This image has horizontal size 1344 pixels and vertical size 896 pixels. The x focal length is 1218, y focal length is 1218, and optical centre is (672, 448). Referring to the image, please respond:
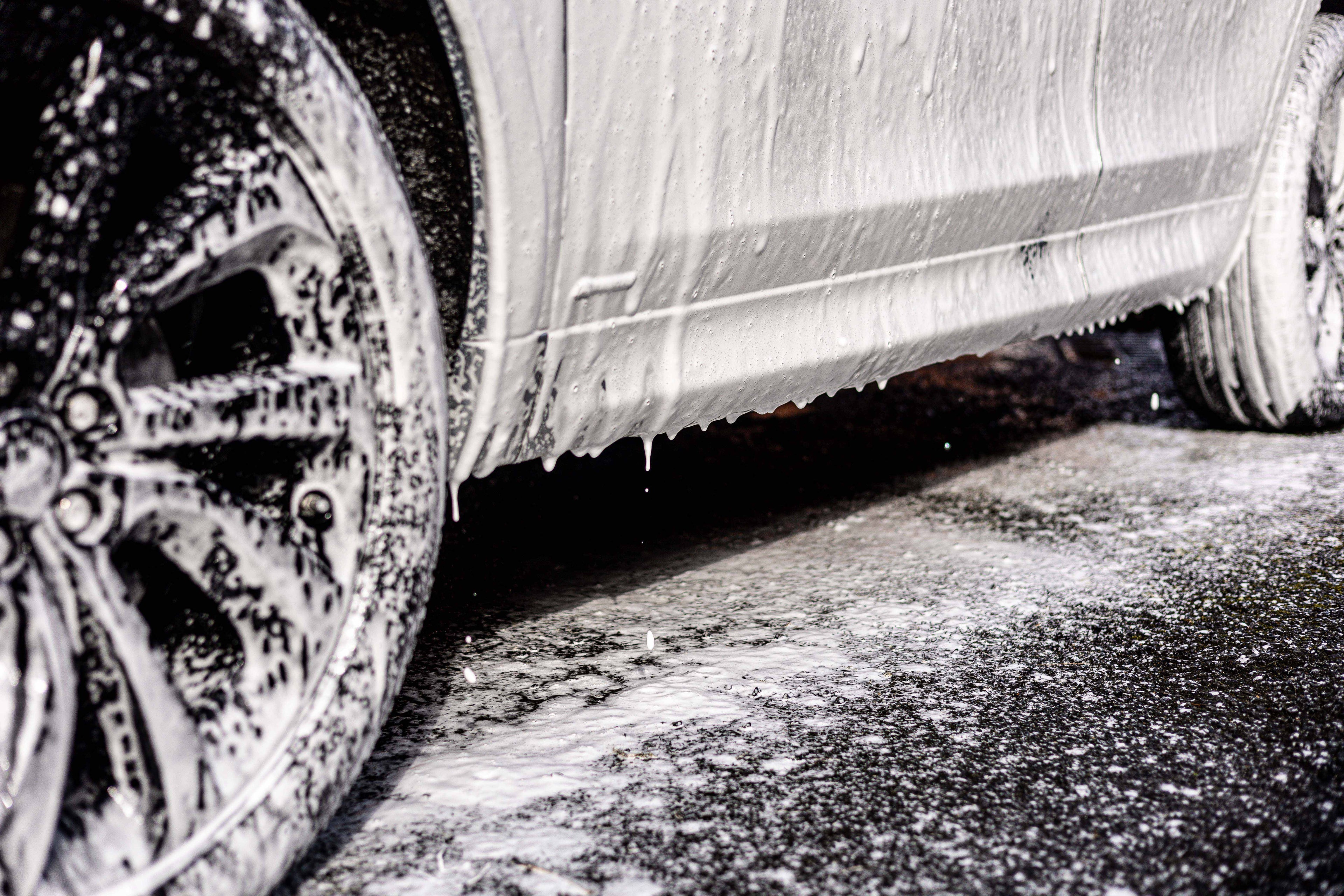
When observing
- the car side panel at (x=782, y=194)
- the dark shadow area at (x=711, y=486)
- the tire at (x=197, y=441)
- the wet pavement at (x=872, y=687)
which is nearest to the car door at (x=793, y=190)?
the car side panel at (x=782, y=194)

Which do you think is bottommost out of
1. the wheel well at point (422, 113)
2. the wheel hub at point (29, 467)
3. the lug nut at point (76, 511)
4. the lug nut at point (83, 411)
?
the lug nut at point (76, 511)

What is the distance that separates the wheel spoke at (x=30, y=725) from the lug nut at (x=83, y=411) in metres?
0.13

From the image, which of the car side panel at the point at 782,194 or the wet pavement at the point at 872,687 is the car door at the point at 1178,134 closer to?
the car side panel at the point at 782,194

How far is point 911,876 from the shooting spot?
4.40 feet

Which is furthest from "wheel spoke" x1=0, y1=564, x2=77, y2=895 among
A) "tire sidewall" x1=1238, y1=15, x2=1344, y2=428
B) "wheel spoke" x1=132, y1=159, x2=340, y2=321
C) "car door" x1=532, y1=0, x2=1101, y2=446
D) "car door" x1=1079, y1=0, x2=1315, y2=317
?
"tire sidewall" x1=1238, y1=15, x2=1344, y2=428

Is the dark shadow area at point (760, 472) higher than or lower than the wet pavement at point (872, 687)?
higher

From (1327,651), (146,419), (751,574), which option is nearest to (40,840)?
(146,419)

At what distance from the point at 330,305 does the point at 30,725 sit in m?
0.50

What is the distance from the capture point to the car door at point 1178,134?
267cm

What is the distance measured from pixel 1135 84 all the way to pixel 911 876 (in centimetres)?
203

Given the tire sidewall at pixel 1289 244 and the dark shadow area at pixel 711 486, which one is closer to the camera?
the dark shadow area at pixel 711 486

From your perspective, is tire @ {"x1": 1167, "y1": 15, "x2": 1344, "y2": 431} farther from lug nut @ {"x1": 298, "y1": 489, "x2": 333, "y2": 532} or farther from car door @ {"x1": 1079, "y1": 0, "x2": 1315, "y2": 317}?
lug nut @ {"x1": 298, "y1": 489, "x2": 333, "y2": 532}

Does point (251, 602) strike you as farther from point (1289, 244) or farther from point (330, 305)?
point (1289, 244)

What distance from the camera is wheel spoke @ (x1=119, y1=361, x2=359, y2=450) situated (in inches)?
44.9
